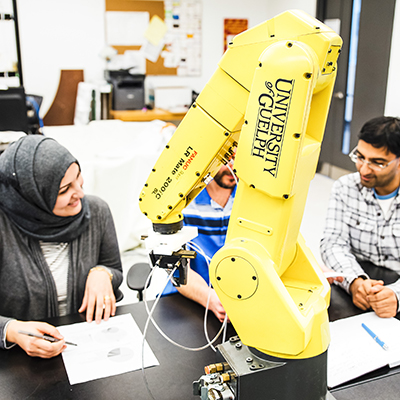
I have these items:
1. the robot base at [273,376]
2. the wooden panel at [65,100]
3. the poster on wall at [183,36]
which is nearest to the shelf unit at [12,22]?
the wooden panel at [65,100]

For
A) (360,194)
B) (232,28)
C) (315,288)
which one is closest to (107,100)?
(232,28)

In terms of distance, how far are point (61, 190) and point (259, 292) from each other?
35.2 inches

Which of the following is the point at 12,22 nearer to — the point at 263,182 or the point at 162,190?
the point at 162,190

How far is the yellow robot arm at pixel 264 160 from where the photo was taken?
2.61ft

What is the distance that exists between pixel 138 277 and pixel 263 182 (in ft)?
3.00

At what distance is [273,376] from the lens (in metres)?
0.86

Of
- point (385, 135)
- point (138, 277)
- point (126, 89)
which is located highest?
point (385, 135)

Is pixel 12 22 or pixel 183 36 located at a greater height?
pixel 12 22

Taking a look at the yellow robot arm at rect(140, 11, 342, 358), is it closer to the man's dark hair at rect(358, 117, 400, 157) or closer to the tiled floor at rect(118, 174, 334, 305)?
the tiled floor at rect(118, 174, 334, 305)

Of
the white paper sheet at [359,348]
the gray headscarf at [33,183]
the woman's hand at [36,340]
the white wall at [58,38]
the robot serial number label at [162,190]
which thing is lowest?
the white paper sheet at [359,348]

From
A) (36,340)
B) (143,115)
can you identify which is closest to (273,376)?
(36,340)

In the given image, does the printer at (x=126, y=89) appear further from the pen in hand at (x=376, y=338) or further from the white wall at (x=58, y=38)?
the pen in hand at (x=376, y=338)

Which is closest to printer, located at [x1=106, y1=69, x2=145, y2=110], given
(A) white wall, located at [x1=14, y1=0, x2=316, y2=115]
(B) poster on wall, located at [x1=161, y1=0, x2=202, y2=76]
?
(A) white wall, located at [x1=14, y1=0, x2=316, y2=115]

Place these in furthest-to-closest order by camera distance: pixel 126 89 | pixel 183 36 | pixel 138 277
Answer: pixel 183 36
pixel 126 89
pixel 138 277
